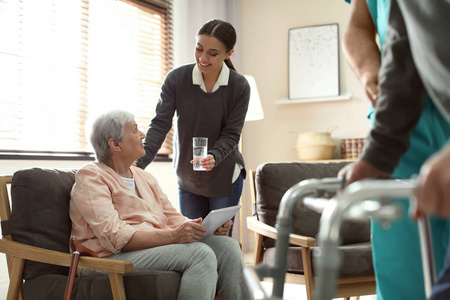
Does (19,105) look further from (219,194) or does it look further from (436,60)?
(436,60)

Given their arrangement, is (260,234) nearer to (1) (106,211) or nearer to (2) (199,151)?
(2) (199,151)

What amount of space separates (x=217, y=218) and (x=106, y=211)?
0.42m

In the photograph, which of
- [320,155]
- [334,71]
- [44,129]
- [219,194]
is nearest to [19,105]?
[44,129]

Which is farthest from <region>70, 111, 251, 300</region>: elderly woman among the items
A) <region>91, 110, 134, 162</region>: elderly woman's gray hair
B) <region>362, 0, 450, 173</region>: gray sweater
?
<region>362, 0, 450, 173</region>: gray sweater

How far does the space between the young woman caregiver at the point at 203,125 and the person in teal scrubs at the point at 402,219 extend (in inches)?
53.0

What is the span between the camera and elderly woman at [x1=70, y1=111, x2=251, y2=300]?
1.77 metres

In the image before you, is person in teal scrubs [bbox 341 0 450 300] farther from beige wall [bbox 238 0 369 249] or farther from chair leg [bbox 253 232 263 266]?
beige wall [bbox 238 0 369 249]

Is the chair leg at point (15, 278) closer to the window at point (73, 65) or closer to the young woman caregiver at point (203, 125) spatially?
the young woman caregiver at point (203, 125)

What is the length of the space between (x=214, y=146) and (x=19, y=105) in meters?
1.53

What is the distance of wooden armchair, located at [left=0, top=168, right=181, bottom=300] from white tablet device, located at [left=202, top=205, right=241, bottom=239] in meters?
0.24

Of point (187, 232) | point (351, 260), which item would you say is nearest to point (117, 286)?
point (187, 232)

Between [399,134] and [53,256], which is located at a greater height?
[399,134]

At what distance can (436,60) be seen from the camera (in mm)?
696

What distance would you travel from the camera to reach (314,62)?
15.3 ft
